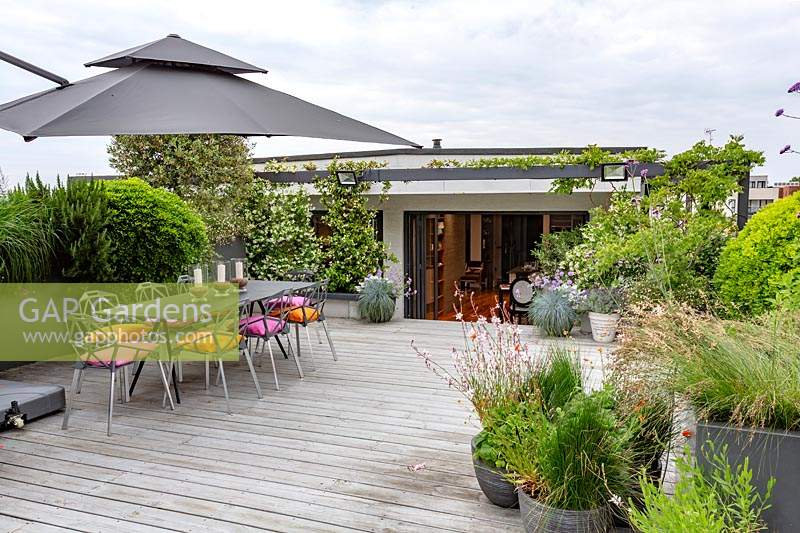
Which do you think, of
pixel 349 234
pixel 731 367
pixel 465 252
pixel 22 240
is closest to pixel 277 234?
pixel 349 234

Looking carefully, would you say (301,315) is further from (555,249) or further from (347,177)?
(555,249)

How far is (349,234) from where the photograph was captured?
9.44 meters

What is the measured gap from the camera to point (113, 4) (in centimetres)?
Result: 707

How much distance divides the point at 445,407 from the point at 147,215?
385 cm

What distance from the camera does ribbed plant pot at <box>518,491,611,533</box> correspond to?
272 centimetres

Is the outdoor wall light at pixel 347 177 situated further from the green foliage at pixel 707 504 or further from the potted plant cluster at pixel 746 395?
the green foliage at pixel 707 504

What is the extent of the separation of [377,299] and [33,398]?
4.76 metres

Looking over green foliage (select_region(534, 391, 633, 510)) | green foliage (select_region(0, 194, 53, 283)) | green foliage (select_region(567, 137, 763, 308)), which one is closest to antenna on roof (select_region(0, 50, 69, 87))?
green foliage (select_region(0, 194, 53, 283))

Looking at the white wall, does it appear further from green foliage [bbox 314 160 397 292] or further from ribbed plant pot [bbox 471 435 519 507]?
ribbed plant pot [bbox 471 435 519 507]

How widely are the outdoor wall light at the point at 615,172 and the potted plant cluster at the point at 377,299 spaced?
10.7ft

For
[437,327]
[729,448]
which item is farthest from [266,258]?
[729,448]

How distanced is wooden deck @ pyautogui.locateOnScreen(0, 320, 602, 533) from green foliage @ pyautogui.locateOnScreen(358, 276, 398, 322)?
109 inches

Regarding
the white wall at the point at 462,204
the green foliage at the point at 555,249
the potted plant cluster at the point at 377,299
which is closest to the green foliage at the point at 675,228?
the green foliage at the point at 555,249

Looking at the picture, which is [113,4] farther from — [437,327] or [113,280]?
[437,327]
